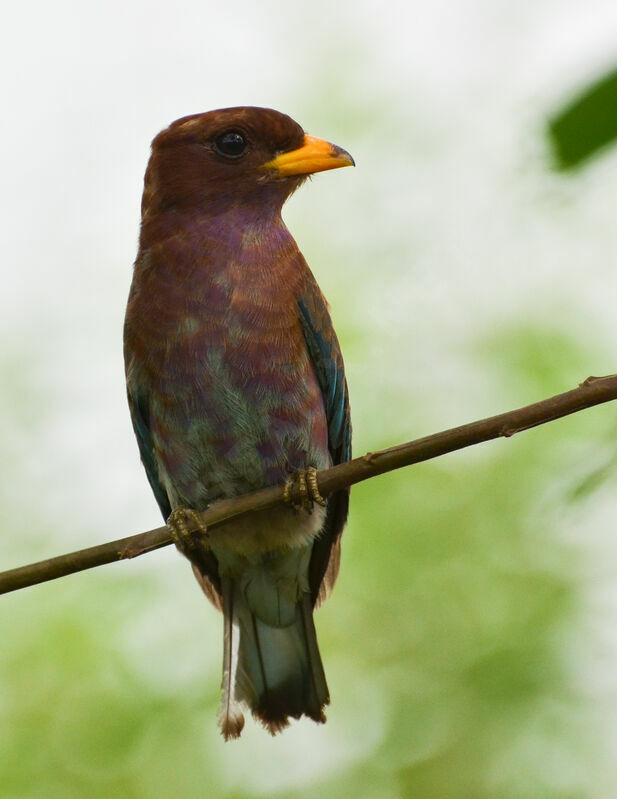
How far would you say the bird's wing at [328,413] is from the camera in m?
4.52

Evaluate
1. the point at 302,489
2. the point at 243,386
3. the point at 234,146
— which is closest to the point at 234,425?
the point at 243,386

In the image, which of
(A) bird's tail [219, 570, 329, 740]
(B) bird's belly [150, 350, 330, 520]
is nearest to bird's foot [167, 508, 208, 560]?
(B) bird's belly [150, 350, 330, 520]

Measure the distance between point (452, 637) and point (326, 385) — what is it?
2.90 m

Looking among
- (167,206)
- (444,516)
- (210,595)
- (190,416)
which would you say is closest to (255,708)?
(210,595)

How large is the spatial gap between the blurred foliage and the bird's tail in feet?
13.5

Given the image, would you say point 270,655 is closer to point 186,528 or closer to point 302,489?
point 186,528

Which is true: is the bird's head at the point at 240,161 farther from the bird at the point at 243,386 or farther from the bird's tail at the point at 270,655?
the bird's tail at the point at 270,655

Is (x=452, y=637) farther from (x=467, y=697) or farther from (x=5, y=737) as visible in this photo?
(x=5, y=737)

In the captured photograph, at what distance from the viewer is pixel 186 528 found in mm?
4273

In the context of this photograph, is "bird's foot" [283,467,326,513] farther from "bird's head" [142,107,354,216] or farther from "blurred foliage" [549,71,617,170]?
"blurred foliage" [549,71,617,170]

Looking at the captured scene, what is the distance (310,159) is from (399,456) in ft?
7.54

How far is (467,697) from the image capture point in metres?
6.71

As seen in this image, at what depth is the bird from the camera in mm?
4348

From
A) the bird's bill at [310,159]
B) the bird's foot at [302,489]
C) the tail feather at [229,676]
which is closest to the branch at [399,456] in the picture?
the bird's foot at [302,489]
